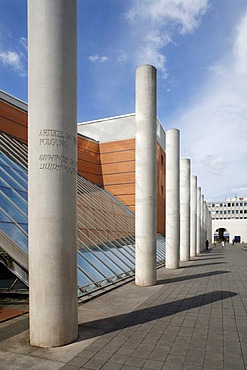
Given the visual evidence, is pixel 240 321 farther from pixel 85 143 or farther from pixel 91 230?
pixel 85 143

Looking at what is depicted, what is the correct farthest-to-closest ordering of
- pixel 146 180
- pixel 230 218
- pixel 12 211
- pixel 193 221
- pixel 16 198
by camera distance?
1. pixel 230 218
2. pixel 193 221
3. pixel 146 180
4. pixel 16 198
5. pixel 12 211

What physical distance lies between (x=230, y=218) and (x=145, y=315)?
12286cm

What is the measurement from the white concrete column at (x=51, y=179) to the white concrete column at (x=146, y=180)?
21.5ft

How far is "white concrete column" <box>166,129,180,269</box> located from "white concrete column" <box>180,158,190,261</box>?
632cm

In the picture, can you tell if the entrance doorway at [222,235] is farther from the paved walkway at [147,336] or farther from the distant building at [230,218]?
the paved walkway at [147,336]

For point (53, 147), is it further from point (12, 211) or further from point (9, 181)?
point (9, 181)

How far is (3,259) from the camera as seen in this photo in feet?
37.5

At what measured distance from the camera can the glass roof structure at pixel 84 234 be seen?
414 inches

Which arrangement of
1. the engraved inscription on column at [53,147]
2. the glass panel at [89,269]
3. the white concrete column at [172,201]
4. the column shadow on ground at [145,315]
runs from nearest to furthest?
the engraved inscription on column at [53,147] → the column shadow on ground at [145,315] → the glass panel at [89,269] → the white concrete column at [172,201]

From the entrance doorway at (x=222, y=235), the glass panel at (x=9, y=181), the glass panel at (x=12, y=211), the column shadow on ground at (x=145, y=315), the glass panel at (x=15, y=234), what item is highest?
the glass panel at (x=9, y=181)

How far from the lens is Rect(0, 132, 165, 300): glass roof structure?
10.5m

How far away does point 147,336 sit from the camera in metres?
7.01

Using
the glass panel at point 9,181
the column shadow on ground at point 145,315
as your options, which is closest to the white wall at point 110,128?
the glass panel at point 9,181

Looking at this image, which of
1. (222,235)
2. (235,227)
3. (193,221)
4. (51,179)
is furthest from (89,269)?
(222,235)
